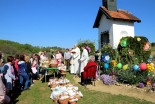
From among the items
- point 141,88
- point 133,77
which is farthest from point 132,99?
point 133,77

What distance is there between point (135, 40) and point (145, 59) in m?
1.48

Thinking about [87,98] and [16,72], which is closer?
[87,98]

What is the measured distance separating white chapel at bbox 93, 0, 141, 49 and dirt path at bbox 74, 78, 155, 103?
4843 millimetres

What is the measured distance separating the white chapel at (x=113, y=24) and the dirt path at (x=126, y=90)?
191 inches

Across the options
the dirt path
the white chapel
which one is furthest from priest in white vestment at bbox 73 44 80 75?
the white chapel

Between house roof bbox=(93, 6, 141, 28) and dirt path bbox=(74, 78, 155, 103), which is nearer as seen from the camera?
dirt path bbox=(74, 78, 155, 103)

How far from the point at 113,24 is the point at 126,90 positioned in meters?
6.96

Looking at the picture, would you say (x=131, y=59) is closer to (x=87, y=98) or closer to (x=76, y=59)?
(x=76, y=59)

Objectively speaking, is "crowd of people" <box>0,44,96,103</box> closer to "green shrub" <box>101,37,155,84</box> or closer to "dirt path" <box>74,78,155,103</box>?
"dirt path" <box>74,78,155,103</box>

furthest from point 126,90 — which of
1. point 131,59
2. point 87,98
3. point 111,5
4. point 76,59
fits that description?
point 111,5

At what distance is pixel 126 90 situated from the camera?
6.36 m

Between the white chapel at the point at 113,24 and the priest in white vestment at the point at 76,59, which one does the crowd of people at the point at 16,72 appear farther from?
the white chapel at the point at 113,24

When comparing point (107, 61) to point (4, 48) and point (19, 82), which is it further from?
point (4, 48)

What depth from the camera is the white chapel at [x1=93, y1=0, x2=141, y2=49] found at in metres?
11.7
